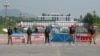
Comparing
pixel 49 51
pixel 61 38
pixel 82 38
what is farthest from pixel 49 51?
pixel 82 38

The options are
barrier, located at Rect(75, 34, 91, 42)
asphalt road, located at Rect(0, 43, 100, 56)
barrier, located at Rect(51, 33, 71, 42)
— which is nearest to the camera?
asphalt road, located at Rect(0, 43, 100, 56)

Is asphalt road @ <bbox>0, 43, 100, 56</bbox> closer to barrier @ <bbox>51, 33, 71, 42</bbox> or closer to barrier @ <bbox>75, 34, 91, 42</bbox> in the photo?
barrier @ <bbox>75, 34, 91, 42</bbox>

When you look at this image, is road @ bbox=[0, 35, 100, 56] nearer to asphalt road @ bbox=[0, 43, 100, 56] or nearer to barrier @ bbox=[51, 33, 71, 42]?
asphalt road @ bbox=[0, 43, 100, 56]

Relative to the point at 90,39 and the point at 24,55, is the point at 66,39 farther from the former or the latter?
the point at 24,55

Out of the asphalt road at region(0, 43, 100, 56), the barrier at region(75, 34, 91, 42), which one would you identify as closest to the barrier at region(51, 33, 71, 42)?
the barrier at region(75, 34, 91, 42)

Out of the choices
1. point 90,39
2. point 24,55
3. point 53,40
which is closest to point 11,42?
point 53,40

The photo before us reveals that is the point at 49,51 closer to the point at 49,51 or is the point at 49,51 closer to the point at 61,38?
the point at 49,51

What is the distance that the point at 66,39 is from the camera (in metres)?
39.2

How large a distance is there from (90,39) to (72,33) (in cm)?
197

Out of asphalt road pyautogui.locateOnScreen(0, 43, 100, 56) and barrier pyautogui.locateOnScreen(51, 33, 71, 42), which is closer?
asphalt road pyautogui.locateOnScreen(0, 43, 100, 56)

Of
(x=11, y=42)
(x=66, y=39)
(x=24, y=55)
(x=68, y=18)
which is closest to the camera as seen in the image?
(x=24, y=55)

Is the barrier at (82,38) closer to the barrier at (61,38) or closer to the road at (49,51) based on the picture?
the barrier at (61,38)

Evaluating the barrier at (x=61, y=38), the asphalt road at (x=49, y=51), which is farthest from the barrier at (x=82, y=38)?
the asphalt road at (x=49, y=51)

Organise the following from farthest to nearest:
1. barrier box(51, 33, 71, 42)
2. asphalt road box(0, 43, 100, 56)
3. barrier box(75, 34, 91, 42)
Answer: barrier box(51, 33, 71, 42), barrier box(75, 34, 91, 42), asphalt road box(0, 43, 100, 56)
